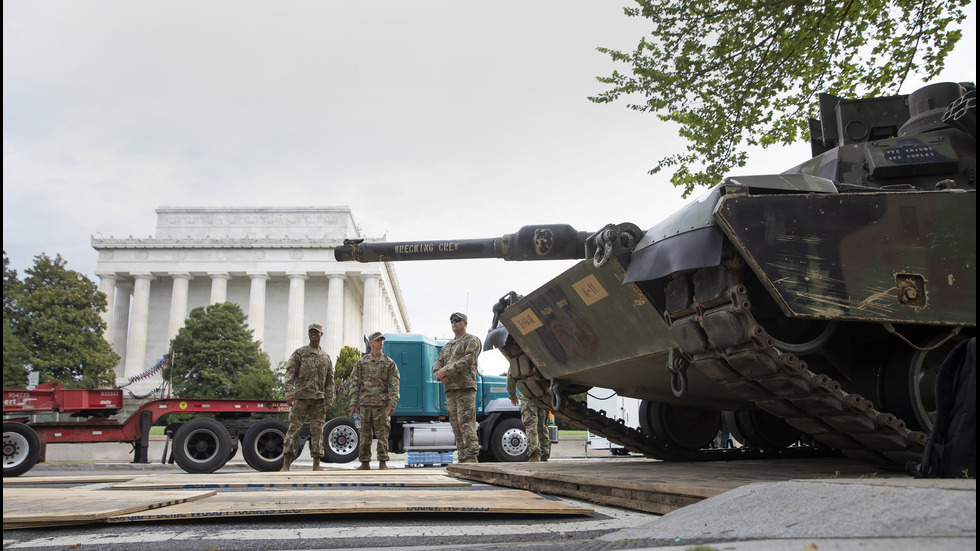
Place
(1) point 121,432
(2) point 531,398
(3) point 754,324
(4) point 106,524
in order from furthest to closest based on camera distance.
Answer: (1) point 121,432 → (2) point 531,398 → (3) point 754,324 → (4) point 106,524

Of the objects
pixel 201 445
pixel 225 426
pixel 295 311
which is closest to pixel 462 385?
pixel 201 445

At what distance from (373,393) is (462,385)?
1.30m

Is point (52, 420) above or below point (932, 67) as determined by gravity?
below

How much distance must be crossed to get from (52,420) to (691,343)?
1173 cm

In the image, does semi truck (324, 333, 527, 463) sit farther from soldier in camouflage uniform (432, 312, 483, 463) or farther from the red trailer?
soldier in camouflage uniform (432, 312, 483, 463)

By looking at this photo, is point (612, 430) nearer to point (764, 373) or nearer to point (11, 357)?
point (764, 373)

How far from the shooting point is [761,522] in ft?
8.04

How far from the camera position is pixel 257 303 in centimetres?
5909

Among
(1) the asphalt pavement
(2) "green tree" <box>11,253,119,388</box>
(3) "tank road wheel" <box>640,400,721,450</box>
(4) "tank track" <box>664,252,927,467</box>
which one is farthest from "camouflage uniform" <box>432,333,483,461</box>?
(2) "green tree" <box>11,253,119,388</box>

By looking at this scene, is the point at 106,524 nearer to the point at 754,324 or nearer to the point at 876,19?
the point at 754,324

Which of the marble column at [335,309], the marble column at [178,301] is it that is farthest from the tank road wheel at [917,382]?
the marble column at [178,301]

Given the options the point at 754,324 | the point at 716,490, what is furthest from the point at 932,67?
the point at 716,490

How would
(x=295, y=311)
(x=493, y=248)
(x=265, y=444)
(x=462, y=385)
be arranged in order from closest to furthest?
(x=493, y=248) → (x=462, y=385) → (x=265, y=444) → (x=295, y=311)

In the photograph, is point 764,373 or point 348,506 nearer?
point 348,506
